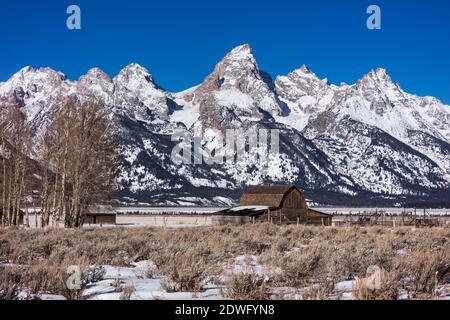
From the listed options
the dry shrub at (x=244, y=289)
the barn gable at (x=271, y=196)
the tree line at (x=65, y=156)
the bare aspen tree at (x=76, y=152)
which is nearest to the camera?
the dry shrub at (x=244, y=289)

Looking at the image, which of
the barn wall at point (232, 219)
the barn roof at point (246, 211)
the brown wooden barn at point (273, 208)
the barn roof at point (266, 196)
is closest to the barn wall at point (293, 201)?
the brown wooden barn at point (273, 208)

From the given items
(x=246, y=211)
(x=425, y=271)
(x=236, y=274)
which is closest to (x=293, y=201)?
(x=246, y=211)

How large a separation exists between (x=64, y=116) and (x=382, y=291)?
1013 inches

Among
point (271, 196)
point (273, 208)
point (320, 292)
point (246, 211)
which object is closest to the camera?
point (320, 292)

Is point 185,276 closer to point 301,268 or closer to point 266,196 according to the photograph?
point 301,268

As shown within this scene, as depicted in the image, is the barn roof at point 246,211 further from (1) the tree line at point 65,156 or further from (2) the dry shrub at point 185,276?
(2) the dry shrub at point 185,276

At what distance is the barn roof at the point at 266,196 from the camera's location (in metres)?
62.9

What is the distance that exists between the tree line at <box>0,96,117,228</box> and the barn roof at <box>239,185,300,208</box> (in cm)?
3061

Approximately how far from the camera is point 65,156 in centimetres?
3066

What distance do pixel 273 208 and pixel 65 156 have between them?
33.8m

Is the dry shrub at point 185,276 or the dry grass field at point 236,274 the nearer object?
the dry grass field at point 236,274

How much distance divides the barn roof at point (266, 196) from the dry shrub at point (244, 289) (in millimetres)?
52967

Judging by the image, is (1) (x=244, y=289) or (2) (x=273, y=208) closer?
(1) (x=244, y=289)
